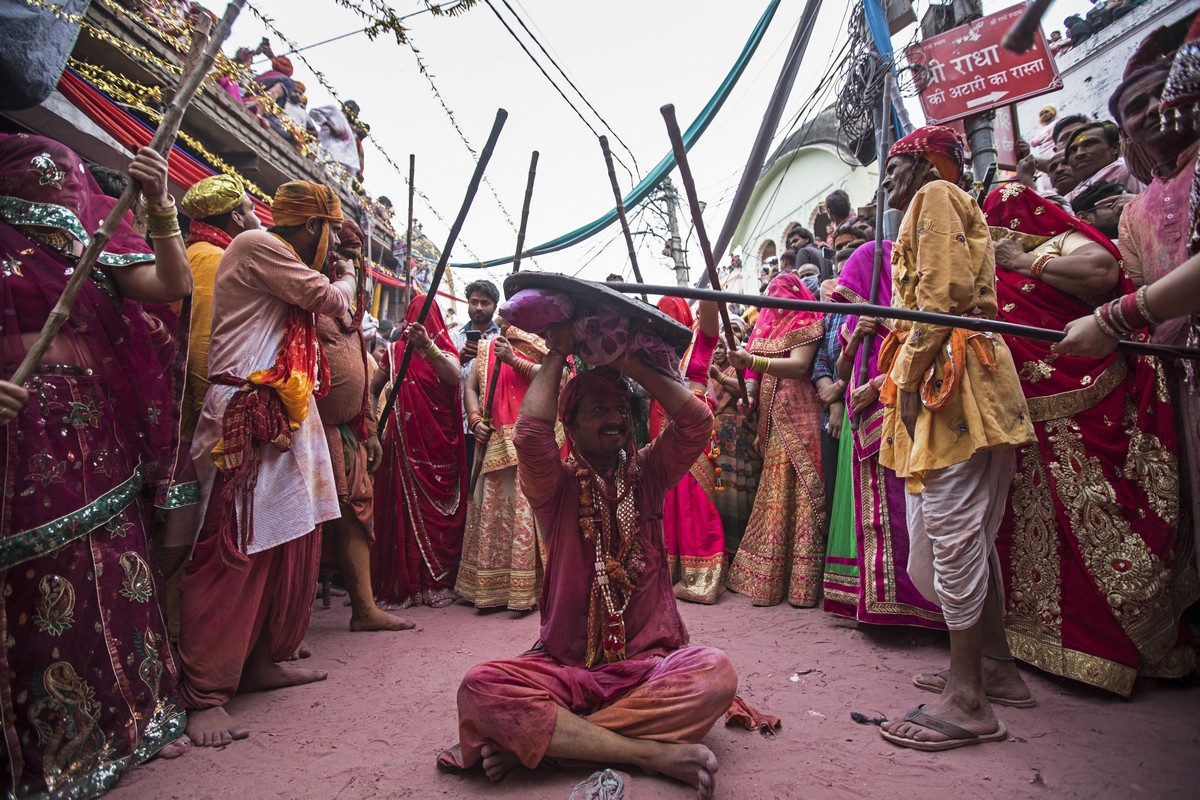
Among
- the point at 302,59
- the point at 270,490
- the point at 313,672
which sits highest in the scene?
the point at 302,59

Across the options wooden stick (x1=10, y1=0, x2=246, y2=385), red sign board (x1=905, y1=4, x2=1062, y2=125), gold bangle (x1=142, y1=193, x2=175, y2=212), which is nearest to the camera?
wooden stick (x1=10, y1=0, x2=246, y2=385)

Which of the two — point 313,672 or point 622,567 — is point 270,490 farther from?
point 622,567

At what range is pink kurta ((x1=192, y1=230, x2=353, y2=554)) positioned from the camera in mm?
2961

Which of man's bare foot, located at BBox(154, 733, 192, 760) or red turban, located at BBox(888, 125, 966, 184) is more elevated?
red turban, located at BBox(888, 125, 966, 184)

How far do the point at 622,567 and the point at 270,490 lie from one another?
1731 millimetres

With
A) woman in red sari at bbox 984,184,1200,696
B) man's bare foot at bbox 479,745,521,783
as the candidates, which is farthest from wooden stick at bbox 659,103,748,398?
man's bare foot at bbox 479,745,521,783

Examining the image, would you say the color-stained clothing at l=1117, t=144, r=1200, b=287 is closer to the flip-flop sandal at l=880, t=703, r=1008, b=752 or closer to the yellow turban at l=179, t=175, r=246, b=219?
the flip-flop sandal at l=880, t=703, r=1008, b=752

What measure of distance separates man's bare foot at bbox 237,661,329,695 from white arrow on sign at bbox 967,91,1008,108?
5535 mm

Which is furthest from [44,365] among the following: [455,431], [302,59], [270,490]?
[455,431]

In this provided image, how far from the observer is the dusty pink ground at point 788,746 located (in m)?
2.11

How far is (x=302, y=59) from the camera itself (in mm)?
3492

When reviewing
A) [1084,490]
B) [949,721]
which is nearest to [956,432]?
[1084,490]

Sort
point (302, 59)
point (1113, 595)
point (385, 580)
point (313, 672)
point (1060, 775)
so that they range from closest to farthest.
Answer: point (1060, 775) < point (1113, 595) < point (313, 672) < point (302, 59) < point (385, 580)

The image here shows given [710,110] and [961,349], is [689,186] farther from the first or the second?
[710,110]
